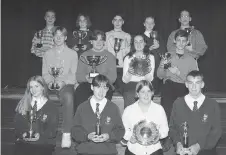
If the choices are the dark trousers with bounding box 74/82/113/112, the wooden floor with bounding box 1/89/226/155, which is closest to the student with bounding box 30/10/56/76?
the wooden floor with bounding box 1/89/226/155

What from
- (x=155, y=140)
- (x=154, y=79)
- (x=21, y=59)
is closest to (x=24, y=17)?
(x=21, y=59)

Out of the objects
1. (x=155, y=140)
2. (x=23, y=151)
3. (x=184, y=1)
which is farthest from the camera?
(x=184, y=1)

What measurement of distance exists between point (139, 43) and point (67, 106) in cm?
109

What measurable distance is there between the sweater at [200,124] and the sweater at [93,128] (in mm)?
510

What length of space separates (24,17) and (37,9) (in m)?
0.28

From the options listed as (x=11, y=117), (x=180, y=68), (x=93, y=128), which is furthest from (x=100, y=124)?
(x=11, y=117)

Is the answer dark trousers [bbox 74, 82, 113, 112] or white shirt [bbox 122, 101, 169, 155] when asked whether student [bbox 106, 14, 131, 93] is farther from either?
→ white shirt [bbox 122, 101, 169, 155]

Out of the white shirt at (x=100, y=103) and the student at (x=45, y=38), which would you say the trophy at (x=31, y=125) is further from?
the student at (x=45, y=38)

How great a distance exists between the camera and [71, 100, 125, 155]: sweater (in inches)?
136

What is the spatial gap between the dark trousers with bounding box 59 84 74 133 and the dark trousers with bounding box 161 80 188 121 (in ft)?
3.41

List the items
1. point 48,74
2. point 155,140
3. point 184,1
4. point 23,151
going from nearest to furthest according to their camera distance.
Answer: point 155,140 → point 23,151 → point 48,74 → point 184,1

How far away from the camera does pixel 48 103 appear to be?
3.77m

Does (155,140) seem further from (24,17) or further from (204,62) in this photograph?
(24,17)

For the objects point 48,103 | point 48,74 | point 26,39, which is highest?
point 26,39
